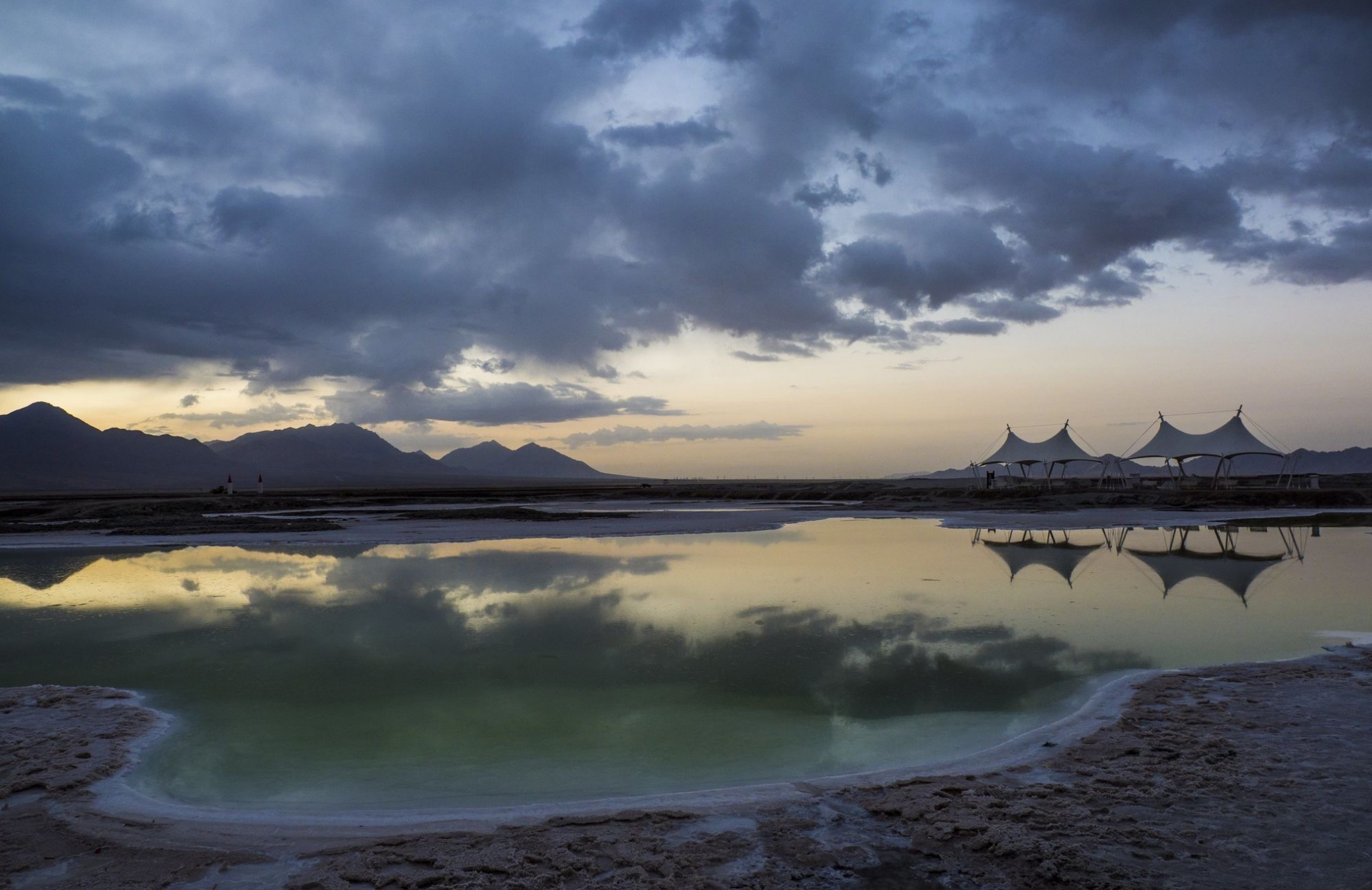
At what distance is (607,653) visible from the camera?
10.3m

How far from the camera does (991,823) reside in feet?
16.0

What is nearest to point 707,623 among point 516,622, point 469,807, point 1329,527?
point 516,622

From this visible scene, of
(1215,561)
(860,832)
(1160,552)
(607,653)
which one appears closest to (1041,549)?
(1160,552)

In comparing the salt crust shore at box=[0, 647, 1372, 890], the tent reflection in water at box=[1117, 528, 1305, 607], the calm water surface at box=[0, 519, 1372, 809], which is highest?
the salt crust shore at box=[0, 647, 1372, 890]

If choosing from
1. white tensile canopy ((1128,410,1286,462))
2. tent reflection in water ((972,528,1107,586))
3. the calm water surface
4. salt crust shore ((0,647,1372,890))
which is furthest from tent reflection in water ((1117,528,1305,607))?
white tensile canopy ((1128,410,1286,462))

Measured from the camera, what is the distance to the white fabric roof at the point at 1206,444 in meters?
50.9

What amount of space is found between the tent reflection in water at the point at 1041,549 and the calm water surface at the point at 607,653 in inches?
10.7

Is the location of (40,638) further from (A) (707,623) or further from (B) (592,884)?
(B) (592,884)

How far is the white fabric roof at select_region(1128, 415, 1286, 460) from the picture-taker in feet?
167

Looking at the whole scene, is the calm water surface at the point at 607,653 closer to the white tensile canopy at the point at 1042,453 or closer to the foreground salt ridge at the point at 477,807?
the foreground salt ridge at the point at 477,807

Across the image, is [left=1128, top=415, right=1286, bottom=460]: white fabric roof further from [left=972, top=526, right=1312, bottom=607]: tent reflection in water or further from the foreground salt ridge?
the foreground salt ridge

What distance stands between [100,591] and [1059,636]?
19.3m

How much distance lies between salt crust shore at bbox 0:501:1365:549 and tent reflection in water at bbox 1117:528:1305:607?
6753mm

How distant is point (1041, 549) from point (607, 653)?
1771cm
